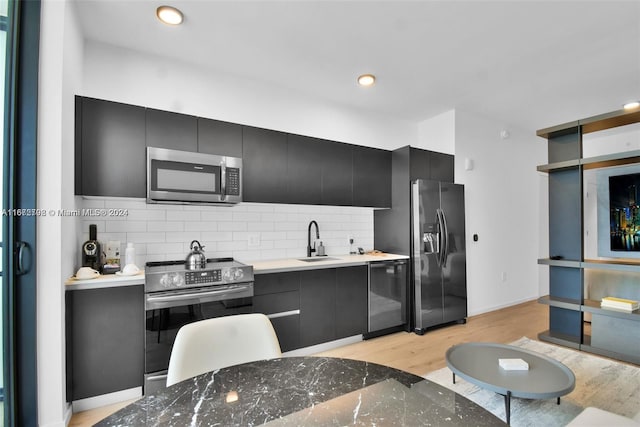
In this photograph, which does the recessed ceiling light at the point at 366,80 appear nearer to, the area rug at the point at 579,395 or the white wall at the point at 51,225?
the white wall at the point at 51,225

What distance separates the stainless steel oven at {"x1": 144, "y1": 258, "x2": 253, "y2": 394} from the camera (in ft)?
7.20

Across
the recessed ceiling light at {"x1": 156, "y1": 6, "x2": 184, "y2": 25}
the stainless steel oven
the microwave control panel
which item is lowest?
the stainless steel oven

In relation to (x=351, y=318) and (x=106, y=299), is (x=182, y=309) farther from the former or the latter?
(x=351, y=318)

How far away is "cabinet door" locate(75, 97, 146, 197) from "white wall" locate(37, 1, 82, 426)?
0.40 metres

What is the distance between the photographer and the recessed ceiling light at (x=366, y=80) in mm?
3186

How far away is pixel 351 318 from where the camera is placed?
10.5 ft

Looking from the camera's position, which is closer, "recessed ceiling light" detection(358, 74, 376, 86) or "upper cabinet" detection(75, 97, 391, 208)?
"upper cabinet" detection(75, 97, 391, 208)

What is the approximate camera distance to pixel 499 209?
4.64 metres

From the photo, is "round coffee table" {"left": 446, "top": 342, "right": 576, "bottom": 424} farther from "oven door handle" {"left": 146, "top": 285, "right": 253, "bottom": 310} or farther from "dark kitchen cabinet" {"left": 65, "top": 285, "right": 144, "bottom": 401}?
"dark kitchen cabinet" {"left": 65, "top": 285, "right": 144, "bottom": 401}

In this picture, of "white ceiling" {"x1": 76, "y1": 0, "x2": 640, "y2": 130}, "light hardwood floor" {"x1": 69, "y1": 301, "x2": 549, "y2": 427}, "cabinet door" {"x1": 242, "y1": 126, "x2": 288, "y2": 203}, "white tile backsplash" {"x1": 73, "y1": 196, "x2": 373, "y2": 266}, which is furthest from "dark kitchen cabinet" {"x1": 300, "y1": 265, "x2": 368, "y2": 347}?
"white ceiling" {"x1": 76, "y1": 0, "x2": 640, "y2": 130}

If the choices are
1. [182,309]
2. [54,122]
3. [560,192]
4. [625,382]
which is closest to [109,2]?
[54,122]

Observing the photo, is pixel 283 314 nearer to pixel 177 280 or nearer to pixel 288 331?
pixel 288 331

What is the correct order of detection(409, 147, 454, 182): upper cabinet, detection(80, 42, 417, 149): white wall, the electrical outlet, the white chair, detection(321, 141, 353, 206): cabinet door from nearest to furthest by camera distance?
the white chair
detection(80, 42, 417, 149): white wall
the electrical outlet
detection(321, 141, 353, 206): cabinet door
detection(409, 147, 454, 182): upper cabinet

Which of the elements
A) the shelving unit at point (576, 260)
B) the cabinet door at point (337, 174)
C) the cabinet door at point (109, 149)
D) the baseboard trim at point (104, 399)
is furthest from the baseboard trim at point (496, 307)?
the cabinet door at point (109, 149)
